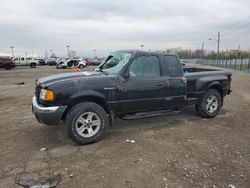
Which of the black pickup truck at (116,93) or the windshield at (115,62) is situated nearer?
the black pickup truck at (116,93)

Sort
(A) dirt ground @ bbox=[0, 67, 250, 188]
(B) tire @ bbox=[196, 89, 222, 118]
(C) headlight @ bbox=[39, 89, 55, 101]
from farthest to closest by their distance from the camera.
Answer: (B) tire @ bbox=[196, 89, 222, 118]
(C) headlight @ bbox=[39, 89, 55, 101]
(A) dirt ground @ bbox=[0, 67, 250, 188]

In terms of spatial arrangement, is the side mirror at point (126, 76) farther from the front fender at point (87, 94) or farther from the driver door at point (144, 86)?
the front fender at point (87, 94)

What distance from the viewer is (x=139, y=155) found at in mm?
4133

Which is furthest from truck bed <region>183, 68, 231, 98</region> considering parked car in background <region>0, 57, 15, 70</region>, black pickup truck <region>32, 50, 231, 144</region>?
parked car in background <region>0, 57, 15, 70</region>

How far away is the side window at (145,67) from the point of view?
17.0 ft

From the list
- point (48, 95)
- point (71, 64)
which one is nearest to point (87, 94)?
point (48, 95)

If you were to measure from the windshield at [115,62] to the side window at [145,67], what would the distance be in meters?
0.21

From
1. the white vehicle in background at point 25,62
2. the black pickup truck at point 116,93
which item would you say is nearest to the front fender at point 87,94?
the black pickup truck at point 116,93

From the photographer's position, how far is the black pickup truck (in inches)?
175

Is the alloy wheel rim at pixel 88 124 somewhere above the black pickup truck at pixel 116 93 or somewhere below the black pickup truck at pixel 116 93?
below

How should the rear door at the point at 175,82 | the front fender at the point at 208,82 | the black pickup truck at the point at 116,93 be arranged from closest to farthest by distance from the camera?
the black pickup truck at the point at 116,93
the rear door at the point at 175,82
the front fender at the point at 208,82

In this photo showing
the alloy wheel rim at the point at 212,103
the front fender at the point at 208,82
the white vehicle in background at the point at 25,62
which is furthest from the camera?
the white vehicle in background at the point at 25,62

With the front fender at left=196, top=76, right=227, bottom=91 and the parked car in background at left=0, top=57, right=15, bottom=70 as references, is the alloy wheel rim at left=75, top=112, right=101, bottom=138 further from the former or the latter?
the parked car in background at left=0, top=57, right=15, bottom=70

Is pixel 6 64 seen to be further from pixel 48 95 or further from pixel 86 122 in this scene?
pixel 86 122
